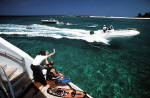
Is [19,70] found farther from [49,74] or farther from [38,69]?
[49,74]

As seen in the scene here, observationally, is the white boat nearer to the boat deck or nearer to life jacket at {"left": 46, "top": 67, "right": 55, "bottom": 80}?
the boat deck

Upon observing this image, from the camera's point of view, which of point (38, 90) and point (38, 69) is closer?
point (38, 69)

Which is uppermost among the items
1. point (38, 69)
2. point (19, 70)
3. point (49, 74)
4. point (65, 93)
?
point (38, 69)

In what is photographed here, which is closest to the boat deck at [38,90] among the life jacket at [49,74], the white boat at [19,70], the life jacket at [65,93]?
the white boat at [19,70]

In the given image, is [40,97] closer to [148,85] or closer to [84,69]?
[84,69]

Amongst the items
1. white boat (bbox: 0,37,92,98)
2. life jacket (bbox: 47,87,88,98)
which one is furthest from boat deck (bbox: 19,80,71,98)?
life jacket (bbox: 47,87,88,98)

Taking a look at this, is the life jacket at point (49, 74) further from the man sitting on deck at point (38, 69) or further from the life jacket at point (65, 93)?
the life jacket at point (65, 93)

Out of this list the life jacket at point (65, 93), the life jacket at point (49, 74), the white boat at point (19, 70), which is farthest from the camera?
the life jacket at point (49, 74)

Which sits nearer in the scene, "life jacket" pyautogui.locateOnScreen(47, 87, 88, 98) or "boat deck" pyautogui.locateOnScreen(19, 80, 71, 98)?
"boat deck" pyautogui.locateOnScreen(19, 80, 71, 98)

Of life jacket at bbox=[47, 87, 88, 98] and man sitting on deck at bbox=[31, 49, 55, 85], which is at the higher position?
man sitting on deck at bbox=[31, 49, 55, 85]

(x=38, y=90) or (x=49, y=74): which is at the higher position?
(x=49, y=74)

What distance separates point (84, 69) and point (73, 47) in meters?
6.34

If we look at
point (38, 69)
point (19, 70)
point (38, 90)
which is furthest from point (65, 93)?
point (19, 70)

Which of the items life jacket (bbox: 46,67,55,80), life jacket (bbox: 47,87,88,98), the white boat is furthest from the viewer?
life jacket (bbox: 46,67,55,80)
